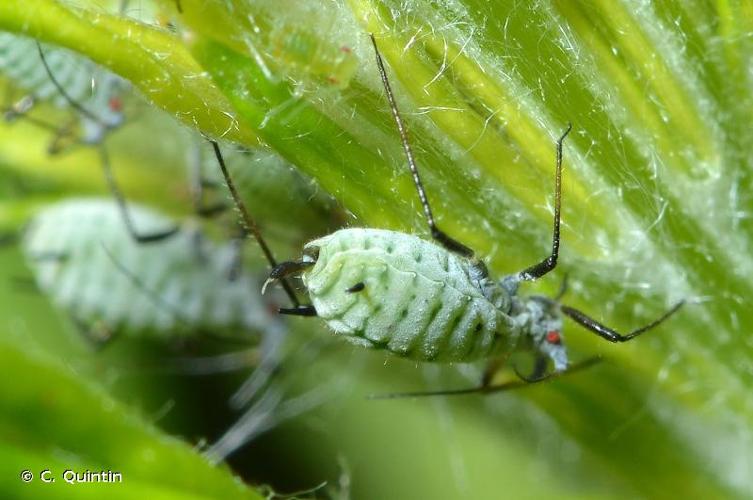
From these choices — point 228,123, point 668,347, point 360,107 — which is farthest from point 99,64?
point 668,347

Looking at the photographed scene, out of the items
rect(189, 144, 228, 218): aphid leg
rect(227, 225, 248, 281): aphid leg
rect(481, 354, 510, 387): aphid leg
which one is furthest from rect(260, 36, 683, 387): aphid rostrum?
rect(227, 225, 248, 281): aphid leg

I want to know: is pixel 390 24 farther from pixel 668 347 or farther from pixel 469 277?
pixel 668 347

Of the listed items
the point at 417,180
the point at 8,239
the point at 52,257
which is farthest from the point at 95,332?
the point at 417,180

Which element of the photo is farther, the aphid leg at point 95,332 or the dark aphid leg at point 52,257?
the aphid leg at point 95,332

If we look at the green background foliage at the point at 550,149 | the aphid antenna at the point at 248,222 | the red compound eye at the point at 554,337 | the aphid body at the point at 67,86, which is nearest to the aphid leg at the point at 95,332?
the aphid body at the point at 67,86

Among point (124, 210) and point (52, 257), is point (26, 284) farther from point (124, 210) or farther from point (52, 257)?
point (124, 210)

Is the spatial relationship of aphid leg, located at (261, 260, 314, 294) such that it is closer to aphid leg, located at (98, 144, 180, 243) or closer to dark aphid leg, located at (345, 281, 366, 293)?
dark aphid leg, located at (345, 281, 366, 293)

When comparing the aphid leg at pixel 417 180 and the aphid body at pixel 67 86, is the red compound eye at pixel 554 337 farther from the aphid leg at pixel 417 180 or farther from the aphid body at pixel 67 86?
the aphid body at pixel 67 86

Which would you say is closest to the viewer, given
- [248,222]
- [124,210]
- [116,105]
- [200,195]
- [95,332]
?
[248,222]
